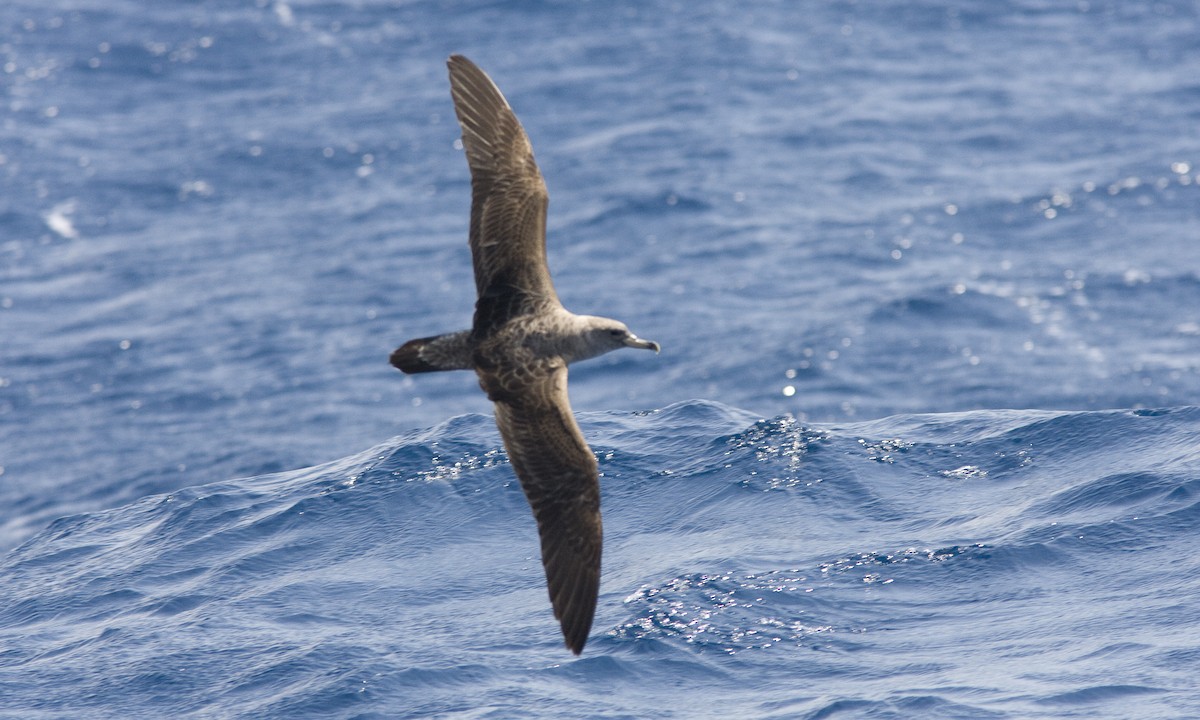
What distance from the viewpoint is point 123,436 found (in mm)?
22844

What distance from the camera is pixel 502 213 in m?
11.0

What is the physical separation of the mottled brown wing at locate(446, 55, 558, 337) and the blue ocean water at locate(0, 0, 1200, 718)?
2629 millimetres

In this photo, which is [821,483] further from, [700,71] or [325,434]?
[700,71]

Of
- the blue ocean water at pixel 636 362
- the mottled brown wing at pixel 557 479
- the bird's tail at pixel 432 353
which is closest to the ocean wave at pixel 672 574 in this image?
the blue ocean water at pixel 636 362

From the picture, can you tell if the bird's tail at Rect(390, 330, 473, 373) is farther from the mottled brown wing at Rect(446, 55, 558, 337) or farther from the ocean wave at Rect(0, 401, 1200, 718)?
the ocean wave at Rect(0, 401, 1200, 718)

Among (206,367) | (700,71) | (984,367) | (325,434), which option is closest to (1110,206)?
(984,367)

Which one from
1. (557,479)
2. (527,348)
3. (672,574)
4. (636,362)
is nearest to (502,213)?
(527,348)

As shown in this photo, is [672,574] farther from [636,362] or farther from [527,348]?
[636,362]

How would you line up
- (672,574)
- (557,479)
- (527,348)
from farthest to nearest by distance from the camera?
(672,574) → (527,348) → (557,479)

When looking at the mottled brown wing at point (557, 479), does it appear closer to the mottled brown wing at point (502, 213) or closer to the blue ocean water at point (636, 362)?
the mottled brown wing at point (502, 213)

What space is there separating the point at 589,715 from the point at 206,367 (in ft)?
51.7

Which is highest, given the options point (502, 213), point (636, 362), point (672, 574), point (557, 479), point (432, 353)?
point (502, 213)

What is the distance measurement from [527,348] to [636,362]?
515 inches

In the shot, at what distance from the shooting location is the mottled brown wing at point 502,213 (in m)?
10.9
